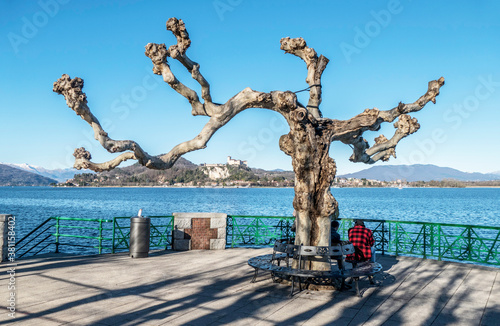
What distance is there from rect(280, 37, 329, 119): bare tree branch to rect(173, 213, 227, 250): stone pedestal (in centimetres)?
519

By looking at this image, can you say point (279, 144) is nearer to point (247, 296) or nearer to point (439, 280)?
point (247, 296)

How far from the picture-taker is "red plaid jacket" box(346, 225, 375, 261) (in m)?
8.55

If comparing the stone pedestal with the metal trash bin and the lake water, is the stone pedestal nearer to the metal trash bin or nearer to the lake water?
the metal trash bin

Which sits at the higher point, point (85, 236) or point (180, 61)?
point (180, 61)

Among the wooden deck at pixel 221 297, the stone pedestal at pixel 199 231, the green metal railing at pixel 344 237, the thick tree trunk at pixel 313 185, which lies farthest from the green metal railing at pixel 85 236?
the thick tree trunk at pixel 313 185

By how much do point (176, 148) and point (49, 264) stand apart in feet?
15.4

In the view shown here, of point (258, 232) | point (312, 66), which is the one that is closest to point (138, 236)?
point (258, 232)

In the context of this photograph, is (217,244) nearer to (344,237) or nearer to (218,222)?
(218,222)

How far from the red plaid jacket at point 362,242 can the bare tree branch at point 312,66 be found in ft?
8.51

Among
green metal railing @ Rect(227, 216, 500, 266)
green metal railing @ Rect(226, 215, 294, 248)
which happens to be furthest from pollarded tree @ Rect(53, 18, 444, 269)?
green metal railing @ Rect(226, 215, 294, 248)

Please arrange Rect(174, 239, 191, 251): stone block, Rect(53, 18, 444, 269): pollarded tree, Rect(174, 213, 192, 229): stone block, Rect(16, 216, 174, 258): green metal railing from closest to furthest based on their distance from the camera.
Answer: Rect(53, 18, 444, 269): pollarded tree, Rect(16, 216, 174, 258): green metal railing, Rect(174, 213, 192, 229): stone block, Rect(174, 239, 191, 251): stone block

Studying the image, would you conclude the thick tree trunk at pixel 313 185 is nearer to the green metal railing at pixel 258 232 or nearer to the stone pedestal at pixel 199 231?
the green metal railing at pixel 258 232

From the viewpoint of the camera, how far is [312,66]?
8883mm

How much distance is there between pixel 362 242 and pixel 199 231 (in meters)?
5.59
